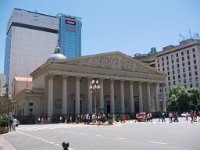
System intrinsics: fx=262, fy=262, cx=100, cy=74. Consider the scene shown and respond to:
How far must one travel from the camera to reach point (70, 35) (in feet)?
525

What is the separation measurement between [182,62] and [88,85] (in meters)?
50.7

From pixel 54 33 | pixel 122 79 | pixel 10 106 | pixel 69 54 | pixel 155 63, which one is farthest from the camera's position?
pixel 69 54

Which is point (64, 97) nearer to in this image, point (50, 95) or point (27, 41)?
point (50, 95)

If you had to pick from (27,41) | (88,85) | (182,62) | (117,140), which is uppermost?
(27,41)

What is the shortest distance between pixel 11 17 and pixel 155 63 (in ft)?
225

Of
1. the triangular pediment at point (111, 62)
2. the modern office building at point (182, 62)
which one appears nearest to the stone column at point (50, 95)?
the triangular pediment at point (111, 62)

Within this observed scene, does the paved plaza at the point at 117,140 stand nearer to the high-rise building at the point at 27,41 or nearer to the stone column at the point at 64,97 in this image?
the stone column at the point at 64,97

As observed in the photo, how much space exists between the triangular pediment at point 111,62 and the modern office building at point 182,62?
28.5 metres

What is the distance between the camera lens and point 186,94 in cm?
7556

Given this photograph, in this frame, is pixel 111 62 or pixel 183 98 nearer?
pixel 111 62

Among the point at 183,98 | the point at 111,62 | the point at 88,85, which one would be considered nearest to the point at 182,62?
the point at 183,98

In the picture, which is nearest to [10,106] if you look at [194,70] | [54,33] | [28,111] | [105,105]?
[28,111]

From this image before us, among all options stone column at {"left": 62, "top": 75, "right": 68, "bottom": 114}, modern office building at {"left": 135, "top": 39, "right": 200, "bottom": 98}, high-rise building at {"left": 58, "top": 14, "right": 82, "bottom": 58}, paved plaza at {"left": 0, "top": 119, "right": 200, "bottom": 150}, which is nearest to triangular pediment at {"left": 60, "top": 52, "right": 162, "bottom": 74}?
stone column at {"left": 62, "top": 75, "right": 68, "bottom": 114}

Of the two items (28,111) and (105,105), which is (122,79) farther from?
(28,111)
